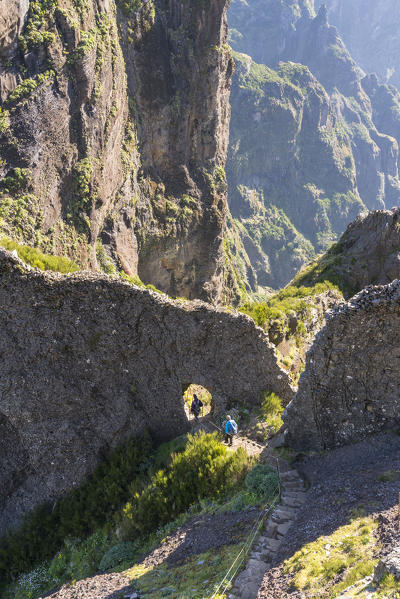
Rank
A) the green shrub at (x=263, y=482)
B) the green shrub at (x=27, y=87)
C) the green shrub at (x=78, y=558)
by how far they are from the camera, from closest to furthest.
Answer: the green shrub at (x=263, y=482), the green shrub at (x=78, y=558), the green shrub at (x=27, y=87)

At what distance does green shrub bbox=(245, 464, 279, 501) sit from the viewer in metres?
10.7

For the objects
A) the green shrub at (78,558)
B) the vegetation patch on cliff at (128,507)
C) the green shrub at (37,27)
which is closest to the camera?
the vegetation patch on cliff at (128,507)

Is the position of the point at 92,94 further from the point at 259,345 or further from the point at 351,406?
the point at 351,406

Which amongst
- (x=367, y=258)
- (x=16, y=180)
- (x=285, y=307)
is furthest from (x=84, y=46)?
(x=285, y=307)

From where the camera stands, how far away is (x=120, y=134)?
147 feet

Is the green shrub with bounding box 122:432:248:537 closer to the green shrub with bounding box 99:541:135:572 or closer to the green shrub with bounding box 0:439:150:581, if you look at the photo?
the green shrub with bounding box 99:541:135:572

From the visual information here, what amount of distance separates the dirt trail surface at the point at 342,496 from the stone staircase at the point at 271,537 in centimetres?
21

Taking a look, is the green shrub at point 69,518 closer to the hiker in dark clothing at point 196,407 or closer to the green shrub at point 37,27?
the hiker in dark clothing at point 196,407

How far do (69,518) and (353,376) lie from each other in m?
9.53

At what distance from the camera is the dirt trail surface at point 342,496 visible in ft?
25.1

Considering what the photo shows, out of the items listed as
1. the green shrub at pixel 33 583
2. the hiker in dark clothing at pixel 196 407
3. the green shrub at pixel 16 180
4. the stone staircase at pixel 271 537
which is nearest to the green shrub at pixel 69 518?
the green shrub at pixel 33 583

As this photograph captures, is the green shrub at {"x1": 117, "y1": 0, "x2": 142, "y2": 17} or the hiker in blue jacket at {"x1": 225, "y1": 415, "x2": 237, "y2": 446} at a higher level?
the green shrub at {"x1": 117, "y1": 0, "x2": 142, "y2": 17}

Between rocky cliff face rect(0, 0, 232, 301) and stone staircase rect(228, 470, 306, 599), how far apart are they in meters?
24.8

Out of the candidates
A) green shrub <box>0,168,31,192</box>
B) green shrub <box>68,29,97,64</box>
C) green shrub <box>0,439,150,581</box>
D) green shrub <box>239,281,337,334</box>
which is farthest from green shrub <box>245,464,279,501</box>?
green shrub <box>68,29,97,64</box>
